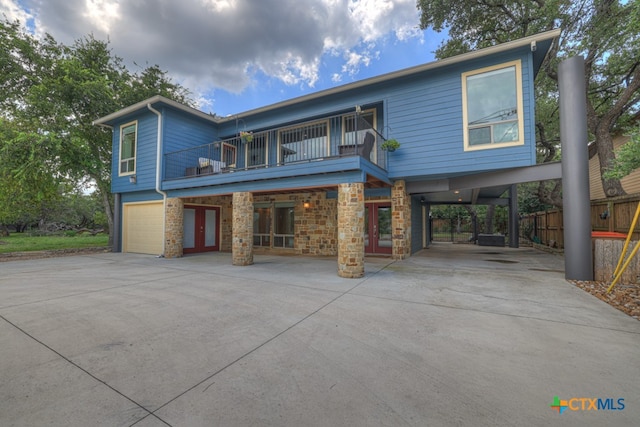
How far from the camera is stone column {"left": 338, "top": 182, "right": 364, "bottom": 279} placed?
6188 mm

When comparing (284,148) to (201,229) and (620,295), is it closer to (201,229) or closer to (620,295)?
(201,229)

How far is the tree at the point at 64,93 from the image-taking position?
10.5m

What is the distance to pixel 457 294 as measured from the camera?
15.5 ft

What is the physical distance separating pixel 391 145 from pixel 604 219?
7.89m

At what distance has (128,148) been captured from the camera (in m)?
11.5

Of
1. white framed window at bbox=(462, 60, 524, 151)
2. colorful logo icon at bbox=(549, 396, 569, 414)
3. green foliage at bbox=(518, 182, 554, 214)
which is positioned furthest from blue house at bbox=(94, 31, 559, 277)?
green foliage at bbox=(518, 182, 554, 214)

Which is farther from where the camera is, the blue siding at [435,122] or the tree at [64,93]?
the tree at [64,93]

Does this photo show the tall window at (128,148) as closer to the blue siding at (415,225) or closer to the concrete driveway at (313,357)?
the concrete driveway at (313,357)

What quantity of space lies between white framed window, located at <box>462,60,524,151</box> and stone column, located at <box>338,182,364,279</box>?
363 cm

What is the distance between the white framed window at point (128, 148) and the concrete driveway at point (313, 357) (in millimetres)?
7919

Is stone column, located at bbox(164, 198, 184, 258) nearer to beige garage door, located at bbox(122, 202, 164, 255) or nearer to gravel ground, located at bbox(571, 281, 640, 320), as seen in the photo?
beige garage door, located at bbox(122, 202, 164, 255)

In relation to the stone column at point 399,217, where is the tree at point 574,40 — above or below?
above

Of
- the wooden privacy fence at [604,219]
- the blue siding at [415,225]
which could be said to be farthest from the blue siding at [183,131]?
the wooden privacy fence at [604,219]

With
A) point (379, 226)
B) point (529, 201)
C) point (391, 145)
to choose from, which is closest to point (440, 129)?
point (391, 145)
